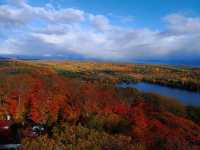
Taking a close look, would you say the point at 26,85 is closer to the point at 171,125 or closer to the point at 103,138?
the point at 171,125

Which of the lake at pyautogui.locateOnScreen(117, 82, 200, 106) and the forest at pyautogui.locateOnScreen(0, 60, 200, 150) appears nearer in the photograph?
the forest at pyautogui.locateOnScreen(0, 60, 200, 150)

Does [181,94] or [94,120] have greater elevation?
[94,120]

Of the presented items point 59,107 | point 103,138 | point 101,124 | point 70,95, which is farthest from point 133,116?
point 103,138

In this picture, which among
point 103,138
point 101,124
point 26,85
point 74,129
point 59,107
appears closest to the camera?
point 103,138

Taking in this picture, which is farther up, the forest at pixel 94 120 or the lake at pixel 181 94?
the forest at pixel 94 120

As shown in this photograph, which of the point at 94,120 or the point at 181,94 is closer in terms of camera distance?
the point at 94,120

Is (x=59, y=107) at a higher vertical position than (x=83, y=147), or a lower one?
lower

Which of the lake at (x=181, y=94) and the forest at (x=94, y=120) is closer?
the forest at (x=94, y=120)

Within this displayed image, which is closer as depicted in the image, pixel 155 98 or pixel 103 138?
pixel 103 138

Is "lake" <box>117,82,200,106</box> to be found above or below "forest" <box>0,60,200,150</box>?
below

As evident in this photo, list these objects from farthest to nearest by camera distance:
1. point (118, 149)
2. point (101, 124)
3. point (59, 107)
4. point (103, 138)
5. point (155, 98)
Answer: point (155, 98) → point (59, 107) → point (101, 124) → point (103, 138) → point (118, 149)
